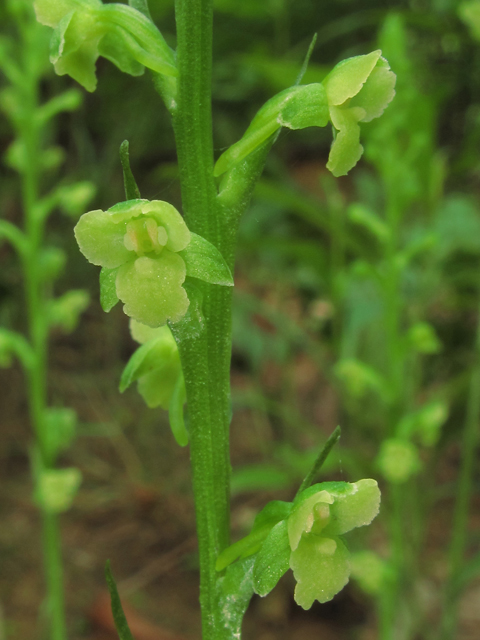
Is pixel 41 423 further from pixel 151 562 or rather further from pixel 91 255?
pixel 91 255

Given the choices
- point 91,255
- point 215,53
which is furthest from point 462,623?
point 215,53

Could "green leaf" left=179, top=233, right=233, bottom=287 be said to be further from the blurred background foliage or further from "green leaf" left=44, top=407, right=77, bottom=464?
"green leaf" left=44, top=407, right=77, bottom=464

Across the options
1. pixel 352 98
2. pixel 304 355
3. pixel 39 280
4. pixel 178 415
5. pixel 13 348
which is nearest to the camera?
pixel 352 98

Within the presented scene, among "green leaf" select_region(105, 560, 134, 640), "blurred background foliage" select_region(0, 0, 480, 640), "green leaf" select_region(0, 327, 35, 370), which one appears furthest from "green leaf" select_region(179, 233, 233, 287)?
"green leaf" select_region(0, 327, 35, 370)

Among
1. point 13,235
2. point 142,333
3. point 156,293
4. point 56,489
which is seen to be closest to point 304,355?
point 56,489

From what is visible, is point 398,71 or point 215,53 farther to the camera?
point 215,53

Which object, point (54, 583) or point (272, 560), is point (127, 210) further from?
point (54, 583)

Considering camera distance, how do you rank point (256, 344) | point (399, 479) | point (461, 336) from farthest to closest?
point (256, 344) < point (461, 336) < point (399, 479)
